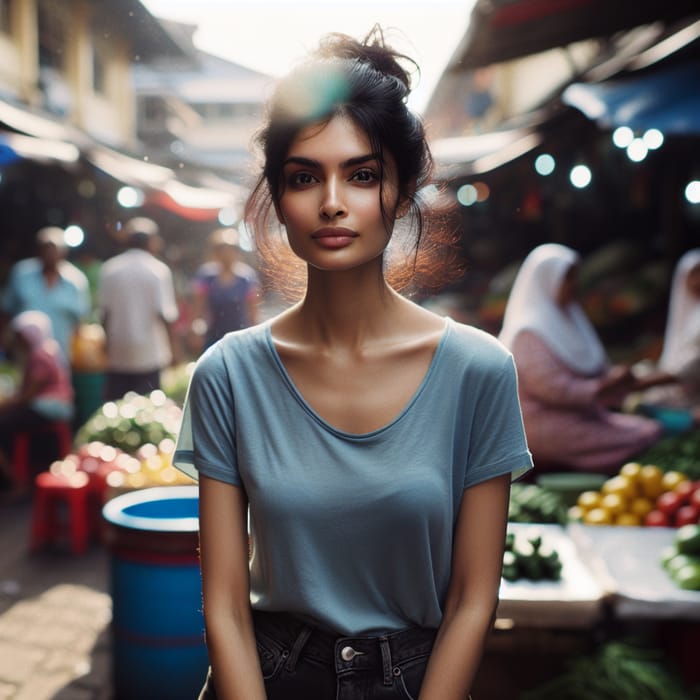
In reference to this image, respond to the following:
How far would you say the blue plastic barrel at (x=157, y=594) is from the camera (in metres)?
3.25

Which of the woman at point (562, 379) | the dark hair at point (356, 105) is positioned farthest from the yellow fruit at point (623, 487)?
the dark hair at point (356, 105)

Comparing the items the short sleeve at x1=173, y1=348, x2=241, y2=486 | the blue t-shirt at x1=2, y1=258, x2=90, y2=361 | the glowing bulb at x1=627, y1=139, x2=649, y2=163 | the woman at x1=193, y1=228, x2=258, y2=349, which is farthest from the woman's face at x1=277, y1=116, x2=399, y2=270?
the blue t-shirt at x1=2, y1=258, x2=90, y2=361

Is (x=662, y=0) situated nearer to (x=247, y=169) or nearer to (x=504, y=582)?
(x=504, y=582)

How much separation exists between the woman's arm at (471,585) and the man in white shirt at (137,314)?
239 inches

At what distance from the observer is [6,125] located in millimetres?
8773

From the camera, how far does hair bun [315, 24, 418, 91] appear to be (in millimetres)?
1604

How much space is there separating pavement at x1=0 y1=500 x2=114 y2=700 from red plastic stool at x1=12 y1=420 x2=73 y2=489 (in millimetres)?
1095

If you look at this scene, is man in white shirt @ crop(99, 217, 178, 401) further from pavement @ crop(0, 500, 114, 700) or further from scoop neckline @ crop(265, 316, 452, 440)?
scoop neckline @ crop(265, 316, 452, 440)

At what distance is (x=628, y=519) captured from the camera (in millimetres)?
4234

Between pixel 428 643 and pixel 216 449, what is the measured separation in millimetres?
517

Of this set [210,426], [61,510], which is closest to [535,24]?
[61,510]

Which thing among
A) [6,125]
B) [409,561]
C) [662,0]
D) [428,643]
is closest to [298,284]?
[409,561]

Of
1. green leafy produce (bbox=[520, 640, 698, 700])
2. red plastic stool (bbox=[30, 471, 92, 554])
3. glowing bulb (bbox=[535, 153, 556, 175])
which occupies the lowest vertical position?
red plastic stool (bbox=[30, 471, 92, 554])

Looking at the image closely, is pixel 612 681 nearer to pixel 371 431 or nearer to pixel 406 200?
pixel 371 431
